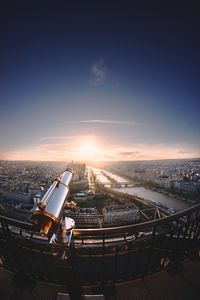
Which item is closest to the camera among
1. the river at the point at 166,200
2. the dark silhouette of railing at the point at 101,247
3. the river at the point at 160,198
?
the dark silhouette of railing at the point at 101,247

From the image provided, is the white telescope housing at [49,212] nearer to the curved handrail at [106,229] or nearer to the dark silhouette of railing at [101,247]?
the dark silhouette of railing at [101,247]

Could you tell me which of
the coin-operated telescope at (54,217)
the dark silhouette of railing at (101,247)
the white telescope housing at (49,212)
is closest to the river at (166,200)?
the dark silhouette of railing at (101,247)

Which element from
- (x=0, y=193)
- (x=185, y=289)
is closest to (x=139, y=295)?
(x=185, y=289)

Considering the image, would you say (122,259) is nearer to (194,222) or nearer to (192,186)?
(194,222)

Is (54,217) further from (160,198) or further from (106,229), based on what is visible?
(160,198)

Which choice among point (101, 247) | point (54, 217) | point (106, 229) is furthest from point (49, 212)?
point (101, 247)

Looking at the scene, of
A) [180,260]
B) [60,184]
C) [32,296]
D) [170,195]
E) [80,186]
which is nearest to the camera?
[60,184]

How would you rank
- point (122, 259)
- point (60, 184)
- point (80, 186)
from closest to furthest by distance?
point (60, 184) → point (122, 259) → point (80, 186)

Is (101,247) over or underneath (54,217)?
underneath
